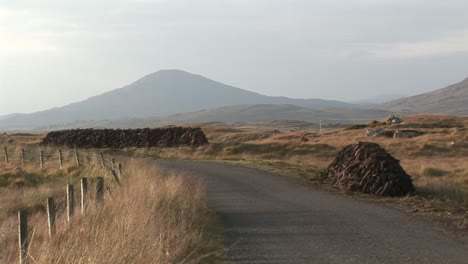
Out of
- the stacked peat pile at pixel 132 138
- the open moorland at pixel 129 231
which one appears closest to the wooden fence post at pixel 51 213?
the open moorland at pixel 129 231

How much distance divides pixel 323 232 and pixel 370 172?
632 centimetres

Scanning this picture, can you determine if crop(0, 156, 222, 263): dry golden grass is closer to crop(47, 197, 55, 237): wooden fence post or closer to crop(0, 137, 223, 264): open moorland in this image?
crop(0, 137, 223, 264): open moorland

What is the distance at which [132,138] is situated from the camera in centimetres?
5138

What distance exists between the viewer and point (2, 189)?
70.0 ft

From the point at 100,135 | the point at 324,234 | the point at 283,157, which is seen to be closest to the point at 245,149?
the point at 283,157

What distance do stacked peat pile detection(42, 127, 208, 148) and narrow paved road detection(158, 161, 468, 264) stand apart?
98.5 ft

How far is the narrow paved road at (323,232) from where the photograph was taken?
8305 millimetres

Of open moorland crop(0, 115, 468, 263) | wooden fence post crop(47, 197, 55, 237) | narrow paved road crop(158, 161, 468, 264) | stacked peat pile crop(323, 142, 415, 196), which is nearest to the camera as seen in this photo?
narrow paved road crop(158, 161, 468, 264)

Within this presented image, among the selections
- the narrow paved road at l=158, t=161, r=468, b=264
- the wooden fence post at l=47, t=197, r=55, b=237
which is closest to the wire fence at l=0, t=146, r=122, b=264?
the wooden fence post at l=47, t=197, r=55, b=237

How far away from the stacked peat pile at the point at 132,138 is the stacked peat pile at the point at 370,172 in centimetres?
2696

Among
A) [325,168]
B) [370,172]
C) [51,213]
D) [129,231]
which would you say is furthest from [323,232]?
[325,168]

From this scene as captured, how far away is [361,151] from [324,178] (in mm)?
1921

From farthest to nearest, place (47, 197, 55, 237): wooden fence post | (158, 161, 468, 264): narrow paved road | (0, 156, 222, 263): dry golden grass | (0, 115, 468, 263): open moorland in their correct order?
(0, 115, 468, 263): open moorland → (47, 197, 55, 237): wooden fence post → (158, 161, 468, 264): narrow paved road → (0, 156, 222, 263): dry golden grass

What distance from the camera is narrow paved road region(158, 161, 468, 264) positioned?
8.30m
